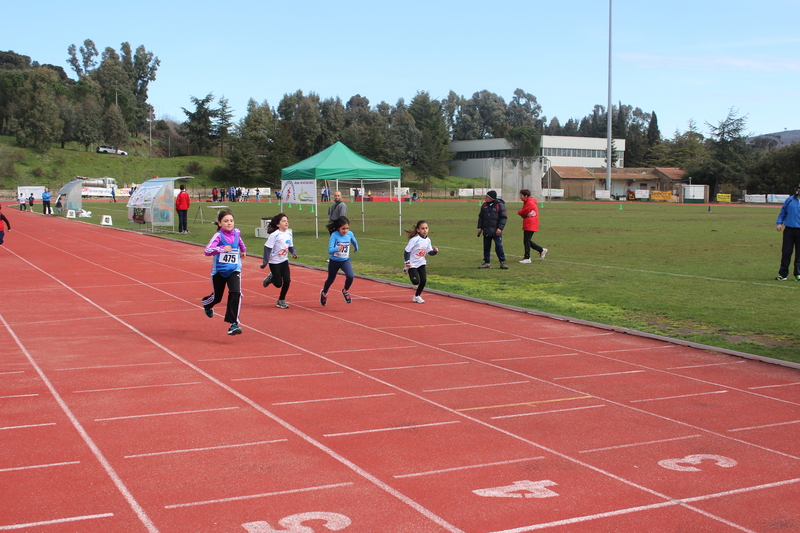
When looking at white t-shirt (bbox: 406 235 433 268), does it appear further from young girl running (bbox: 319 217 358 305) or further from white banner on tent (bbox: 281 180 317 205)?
white banner on tent (bbox: 281 180 317 205)

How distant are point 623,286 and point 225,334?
26.5 feet

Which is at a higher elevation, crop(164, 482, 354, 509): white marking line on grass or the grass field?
the grass field

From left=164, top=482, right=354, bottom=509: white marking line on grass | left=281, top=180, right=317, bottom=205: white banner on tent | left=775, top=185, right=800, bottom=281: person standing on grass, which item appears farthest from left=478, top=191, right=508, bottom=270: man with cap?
left=164, top=482, right=354, bottom=509: white marking line on grass

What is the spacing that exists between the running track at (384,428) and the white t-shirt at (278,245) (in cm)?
114

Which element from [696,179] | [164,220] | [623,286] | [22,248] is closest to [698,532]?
[623,286]

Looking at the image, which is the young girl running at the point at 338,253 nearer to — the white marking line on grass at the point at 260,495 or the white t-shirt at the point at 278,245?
the white t-shirt at the point at 278,245

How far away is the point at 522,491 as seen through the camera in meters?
4.63

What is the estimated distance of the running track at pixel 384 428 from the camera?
170 inches

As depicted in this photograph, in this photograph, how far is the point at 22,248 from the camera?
75.5 ft

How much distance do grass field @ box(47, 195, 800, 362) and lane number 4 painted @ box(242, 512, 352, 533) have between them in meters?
6.45

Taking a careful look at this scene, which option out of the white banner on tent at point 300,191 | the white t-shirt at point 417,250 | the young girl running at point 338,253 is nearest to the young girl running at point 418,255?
the white t-shirt at point 417,250

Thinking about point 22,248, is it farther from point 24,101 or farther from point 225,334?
point 24,101

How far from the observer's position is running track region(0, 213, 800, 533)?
4.33 meters

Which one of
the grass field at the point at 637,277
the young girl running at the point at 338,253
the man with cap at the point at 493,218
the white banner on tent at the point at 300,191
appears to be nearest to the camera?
the grass field at the point at 637,277
